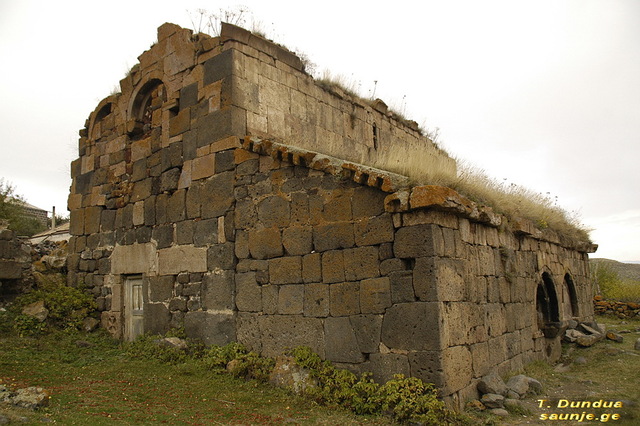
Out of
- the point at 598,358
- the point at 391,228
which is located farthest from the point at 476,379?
the point at 598,358

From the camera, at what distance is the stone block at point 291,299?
25.1 ft

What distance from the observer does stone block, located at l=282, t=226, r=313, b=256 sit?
768 cm

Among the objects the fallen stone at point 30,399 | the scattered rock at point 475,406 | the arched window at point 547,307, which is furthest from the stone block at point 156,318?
the arched window at point 547,307

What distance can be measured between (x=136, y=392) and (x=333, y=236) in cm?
345

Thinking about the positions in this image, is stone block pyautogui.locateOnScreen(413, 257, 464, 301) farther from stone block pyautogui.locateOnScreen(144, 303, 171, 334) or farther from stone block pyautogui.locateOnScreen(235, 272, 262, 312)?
stone block pyautogui.locateOnScreen(144, 303, 171, 334)

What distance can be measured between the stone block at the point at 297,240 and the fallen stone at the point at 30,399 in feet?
12.0

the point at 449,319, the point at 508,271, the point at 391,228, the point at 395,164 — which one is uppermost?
the point at 395,164

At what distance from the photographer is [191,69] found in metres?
9.94

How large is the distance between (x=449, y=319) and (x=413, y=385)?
3.13 feet

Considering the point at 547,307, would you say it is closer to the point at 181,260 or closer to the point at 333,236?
the point at 333,236

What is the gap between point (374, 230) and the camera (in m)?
6.89

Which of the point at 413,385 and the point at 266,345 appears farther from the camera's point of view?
the point at 266,345

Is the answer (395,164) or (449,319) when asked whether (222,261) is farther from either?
(449,319)

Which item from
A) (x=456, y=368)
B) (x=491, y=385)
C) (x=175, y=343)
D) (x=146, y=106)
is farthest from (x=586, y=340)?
(x=146, y=106)
